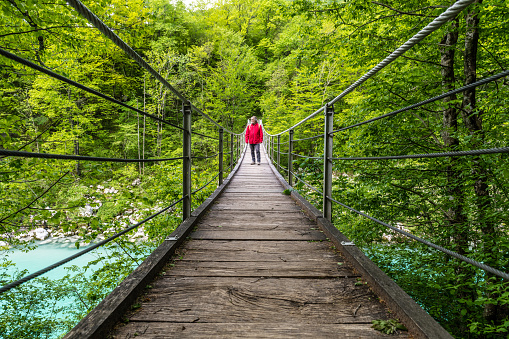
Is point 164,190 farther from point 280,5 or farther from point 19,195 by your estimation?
point 280,5

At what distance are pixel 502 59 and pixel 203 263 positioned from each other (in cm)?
428

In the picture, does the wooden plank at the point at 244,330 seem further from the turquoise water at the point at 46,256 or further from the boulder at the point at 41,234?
the boulder at the point at 41,234

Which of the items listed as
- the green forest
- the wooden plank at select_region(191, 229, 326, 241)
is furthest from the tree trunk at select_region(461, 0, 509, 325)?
the wooden plank at select_region(191, 229, 326, 241)

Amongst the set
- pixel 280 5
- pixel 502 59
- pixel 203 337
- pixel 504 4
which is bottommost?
pixel 203 337

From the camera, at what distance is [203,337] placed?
989mm

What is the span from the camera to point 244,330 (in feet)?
3.37

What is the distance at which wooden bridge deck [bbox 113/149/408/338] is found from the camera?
3.40 feet

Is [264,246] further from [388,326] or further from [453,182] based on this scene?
[453,182]

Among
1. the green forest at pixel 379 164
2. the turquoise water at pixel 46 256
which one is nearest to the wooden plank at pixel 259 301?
the green forest at pixel 379 164

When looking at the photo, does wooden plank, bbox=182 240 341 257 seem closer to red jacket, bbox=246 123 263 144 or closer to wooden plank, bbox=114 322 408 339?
wooden plank, bbox=114 322 408 339

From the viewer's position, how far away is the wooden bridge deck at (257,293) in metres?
1.04

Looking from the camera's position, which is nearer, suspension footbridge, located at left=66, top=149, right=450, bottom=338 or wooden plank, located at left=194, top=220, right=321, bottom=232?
suspension footbridge, located at left=66, top=149, right=450, bottom=338

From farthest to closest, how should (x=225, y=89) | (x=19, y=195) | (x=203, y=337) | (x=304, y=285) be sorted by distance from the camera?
(x=225, y=89)
(x=19, y=195)
(x=304, y=285)
(x=203, y=337)

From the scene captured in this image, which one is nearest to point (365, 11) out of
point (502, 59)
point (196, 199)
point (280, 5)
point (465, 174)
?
point (280, 5)
